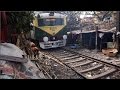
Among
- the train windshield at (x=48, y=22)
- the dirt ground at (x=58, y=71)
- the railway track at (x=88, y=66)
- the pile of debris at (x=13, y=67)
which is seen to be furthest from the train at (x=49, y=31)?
the pile of debris at (x=13, y=67)

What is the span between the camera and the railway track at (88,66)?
6.03 m

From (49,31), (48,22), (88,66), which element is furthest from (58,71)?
(48,22)

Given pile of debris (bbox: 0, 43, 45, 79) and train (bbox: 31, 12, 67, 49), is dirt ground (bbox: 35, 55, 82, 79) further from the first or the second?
train (bbox: 31, 12, 67, 49)

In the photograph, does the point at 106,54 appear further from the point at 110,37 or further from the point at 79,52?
the point at 79,52

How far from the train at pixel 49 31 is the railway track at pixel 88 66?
2.17 ft

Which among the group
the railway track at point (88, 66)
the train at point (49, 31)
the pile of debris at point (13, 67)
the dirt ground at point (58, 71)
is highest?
the train at point (49, 31)

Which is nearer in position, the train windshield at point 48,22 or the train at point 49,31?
the train at point 49,31

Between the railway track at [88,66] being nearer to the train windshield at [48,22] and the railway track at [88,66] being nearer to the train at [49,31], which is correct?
the train at [49,31]

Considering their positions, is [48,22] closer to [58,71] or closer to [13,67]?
[58,71]

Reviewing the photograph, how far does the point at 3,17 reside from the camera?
6.61m

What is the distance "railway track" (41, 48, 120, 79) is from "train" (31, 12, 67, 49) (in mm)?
662

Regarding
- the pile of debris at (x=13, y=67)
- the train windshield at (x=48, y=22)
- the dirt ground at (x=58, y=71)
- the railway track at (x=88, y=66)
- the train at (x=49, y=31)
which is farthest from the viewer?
the train windshield at (x=48, y=22)

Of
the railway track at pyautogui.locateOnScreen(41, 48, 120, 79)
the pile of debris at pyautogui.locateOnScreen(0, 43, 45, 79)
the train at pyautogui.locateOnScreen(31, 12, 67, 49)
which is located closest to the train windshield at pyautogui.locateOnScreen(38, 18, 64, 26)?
the train at pyautogui.locateOnScreen(31, 12, 67, 49)
